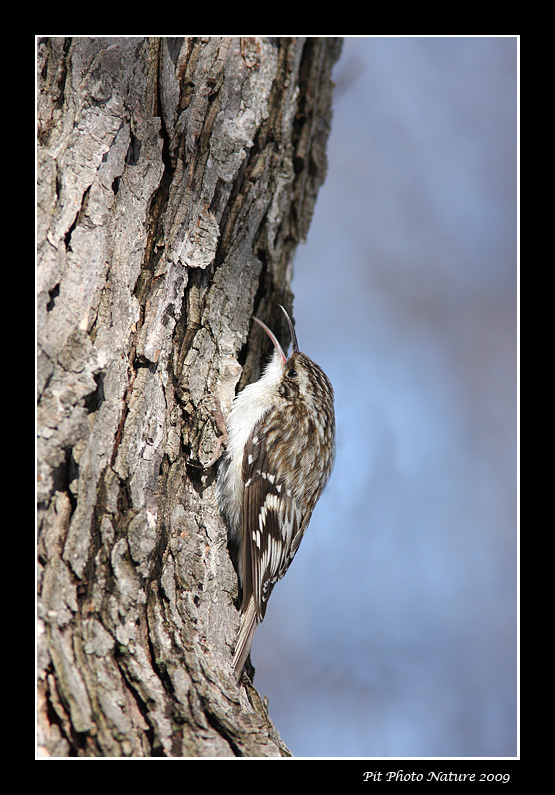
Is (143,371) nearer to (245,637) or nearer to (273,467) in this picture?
(273,467)

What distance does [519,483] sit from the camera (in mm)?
2061

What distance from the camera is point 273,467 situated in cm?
233

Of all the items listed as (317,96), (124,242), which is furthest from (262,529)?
(317,96)

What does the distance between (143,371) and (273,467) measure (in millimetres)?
839

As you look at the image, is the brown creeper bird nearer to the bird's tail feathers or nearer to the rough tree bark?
the bird's tail feathers

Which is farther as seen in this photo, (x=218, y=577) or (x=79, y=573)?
(x=218, y=577)

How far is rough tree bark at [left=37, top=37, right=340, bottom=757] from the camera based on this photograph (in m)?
1.40

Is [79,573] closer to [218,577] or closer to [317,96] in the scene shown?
[218,577]

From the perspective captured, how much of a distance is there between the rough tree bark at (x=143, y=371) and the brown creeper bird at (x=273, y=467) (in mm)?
106

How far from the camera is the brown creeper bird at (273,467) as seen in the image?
209 centimetres

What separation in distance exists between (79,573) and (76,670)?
0.22 meters

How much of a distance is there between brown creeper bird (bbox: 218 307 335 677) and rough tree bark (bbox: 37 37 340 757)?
0.35 feet

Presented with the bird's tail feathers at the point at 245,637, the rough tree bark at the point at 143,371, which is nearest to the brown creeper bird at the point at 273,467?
the bird's tail feathers at the point at 245,637

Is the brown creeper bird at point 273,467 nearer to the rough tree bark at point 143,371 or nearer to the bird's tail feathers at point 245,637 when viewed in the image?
the bird's tail feathers at point 245,637
